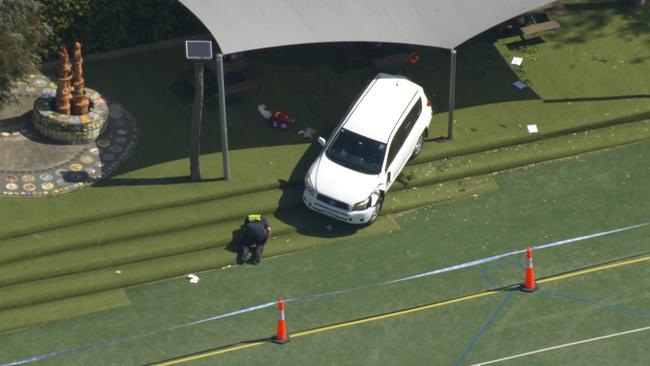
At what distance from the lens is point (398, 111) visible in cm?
3544

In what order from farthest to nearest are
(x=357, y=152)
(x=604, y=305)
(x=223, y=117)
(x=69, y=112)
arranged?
(x=69, y=112) → (x=357, y=152) → (x=223, y=117) → (x=604, y=305)

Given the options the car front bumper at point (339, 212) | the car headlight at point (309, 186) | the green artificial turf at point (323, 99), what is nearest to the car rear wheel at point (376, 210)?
the car front bumper at point (339, 212)

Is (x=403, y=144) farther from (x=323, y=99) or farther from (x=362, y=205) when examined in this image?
(x=323, y=99)

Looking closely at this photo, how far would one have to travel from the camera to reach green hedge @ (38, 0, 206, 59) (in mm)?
37156

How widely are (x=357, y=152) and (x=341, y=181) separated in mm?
886

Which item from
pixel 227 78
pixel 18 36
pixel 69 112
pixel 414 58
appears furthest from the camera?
pixel 414 58

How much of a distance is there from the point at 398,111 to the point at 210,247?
17.4 feet

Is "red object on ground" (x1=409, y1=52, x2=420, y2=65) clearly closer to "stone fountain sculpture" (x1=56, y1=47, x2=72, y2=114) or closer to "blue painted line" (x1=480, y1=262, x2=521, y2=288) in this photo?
"blue painted line" (x1=480, y1=262, x2=521, y2=288)

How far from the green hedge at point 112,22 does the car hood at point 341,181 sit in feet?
20.9

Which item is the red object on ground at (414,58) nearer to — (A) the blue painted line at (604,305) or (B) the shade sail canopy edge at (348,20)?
A: (B) the shade sail canopy edge at (348,20)

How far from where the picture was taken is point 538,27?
3975 centimetres

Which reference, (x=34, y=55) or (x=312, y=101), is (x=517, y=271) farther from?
(x=34, y=55)

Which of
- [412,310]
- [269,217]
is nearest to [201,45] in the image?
[269,217]

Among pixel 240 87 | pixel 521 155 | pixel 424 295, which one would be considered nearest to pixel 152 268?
pixel 424 295
